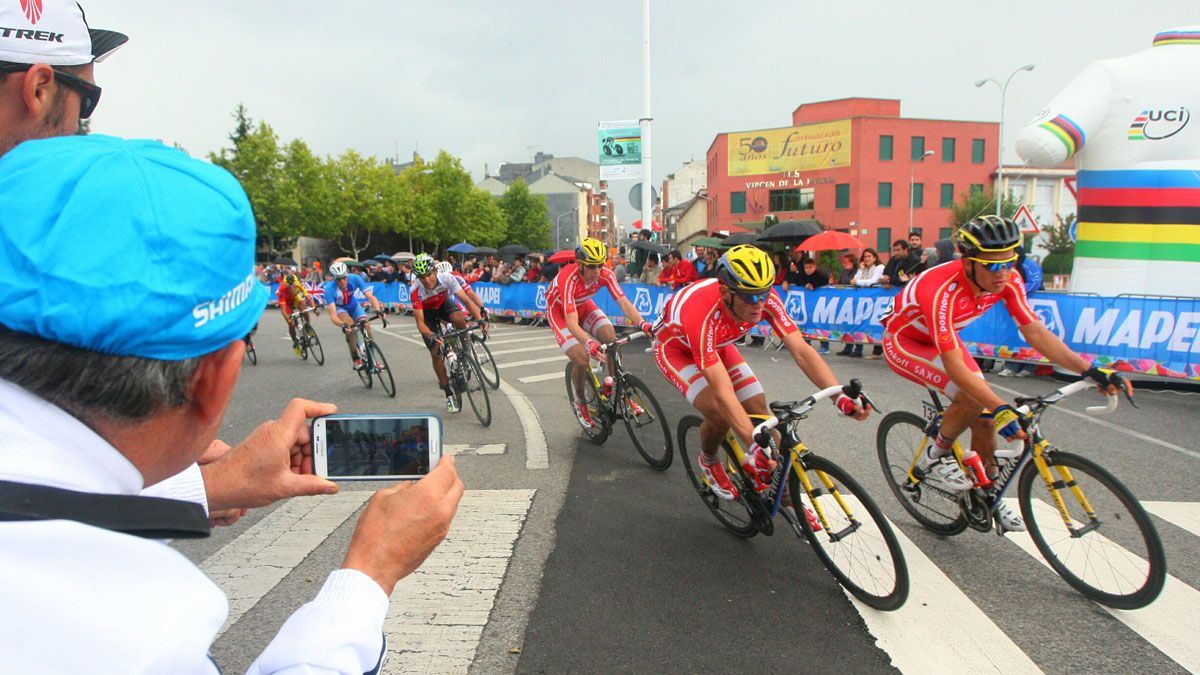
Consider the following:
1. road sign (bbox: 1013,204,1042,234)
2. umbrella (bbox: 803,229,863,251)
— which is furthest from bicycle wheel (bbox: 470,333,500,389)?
road sign (bbox: 1013,204,1042,234)

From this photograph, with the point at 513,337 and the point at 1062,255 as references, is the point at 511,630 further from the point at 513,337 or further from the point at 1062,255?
the point at 1062,255

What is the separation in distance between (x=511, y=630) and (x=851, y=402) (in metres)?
2.01

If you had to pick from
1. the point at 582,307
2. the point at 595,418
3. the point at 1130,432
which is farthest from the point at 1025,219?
the point at 595,418

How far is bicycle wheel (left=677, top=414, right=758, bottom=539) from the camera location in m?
4.25

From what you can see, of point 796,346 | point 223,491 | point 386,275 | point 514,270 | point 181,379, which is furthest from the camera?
point 386,275

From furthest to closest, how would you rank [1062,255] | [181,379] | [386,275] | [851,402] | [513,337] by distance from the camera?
[1062,255]
[386,275]
[513,337]
[851,402]
[181,379]

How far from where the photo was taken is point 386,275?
34000 mm

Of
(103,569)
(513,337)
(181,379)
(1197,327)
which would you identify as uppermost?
(181,379)

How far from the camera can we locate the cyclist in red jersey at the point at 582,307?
22.9ft

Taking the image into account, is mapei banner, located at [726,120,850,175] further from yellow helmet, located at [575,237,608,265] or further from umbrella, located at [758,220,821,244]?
yellow helmet, located at [575,237,608,265]

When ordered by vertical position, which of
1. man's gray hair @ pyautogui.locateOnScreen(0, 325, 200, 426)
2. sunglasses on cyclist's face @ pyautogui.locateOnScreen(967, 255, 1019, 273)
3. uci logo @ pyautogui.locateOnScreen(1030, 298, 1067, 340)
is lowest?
uci logo @ pyautogui.locateOnScreen(1030, 298, 1067, 340)

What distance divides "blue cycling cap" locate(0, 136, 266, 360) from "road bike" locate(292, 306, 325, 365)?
498 inches

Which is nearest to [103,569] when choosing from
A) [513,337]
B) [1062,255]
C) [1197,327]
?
[1197,327]

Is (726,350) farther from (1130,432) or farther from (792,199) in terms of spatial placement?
(792,199)
